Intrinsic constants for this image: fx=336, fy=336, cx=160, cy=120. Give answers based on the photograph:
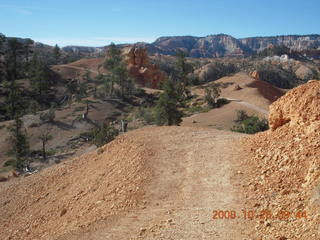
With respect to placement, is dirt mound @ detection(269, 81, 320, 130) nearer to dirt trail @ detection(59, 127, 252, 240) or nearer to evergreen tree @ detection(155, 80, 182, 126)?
dirt trail @ detection(59, 127, 252, 240)

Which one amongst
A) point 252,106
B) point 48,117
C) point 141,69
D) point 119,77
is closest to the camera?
point 252,106

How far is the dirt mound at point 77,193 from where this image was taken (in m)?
10.7

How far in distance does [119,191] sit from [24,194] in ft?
22.5

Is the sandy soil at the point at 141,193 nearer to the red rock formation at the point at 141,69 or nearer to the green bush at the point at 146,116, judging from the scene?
the green bush at the point at 146,116

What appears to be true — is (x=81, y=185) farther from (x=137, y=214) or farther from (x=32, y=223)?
(x=137, y=214)

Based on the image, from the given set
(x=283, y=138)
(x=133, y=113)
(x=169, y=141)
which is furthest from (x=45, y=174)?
(x=133, y=113)

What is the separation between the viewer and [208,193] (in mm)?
10250

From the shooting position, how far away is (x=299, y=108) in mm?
12055

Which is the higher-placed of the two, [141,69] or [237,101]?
[141,69]

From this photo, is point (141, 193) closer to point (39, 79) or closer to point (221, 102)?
point (221, 102)

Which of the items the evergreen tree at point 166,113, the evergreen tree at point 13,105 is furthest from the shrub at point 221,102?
the evergreen tree at point 13,105
